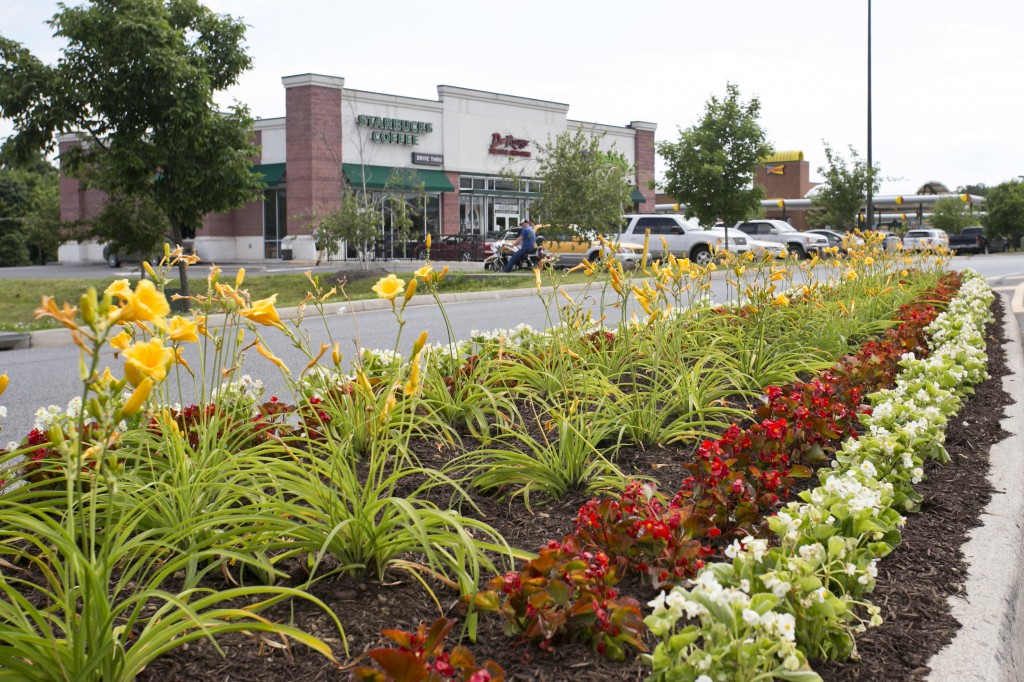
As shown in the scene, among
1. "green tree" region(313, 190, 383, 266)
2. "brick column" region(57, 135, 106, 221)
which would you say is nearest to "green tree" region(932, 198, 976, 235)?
"green tree" region(313, 190, 383, 266)

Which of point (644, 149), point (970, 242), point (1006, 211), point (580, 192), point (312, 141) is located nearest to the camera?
point (580, 192)

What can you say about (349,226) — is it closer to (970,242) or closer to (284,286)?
(284,286)

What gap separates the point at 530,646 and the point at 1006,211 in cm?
6625

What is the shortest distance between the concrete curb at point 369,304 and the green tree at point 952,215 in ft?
159

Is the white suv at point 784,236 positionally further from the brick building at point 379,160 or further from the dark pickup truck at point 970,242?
the dark pickup truck at point 970,242

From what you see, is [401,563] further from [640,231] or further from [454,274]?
[640,231]

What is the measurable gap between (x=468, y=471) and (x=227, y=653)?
5.23 ft

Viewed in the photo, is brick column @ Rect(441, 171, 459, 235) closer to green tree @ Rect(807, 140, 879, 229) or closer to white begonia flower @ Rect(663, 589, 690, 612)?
green tree @ Rect(807, 140, 879, 229)

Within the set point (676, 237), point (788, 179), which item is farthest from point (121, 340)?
point (788, 179)

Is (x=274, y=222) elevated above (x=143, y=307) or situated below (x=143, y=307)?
above

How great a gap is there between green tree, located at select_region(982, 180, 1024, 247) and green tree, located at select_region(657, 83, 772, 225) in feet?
118

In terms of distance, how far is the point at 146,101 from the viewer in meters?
17.8

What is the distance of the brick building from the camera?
37.3 meters

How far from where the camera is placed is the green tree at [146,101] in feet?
57.1
